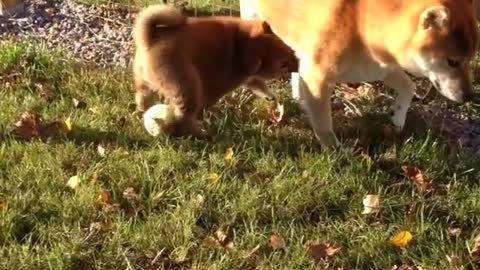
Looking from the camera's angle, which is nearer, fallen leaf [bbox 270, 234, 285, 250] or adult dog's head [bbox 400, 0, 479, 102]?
fallen leaf [bbox 270, 234, 285, 250]

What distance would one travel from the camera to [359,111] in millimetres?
4832

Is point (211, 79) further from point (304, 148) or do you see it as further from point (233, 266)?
point (233, 266)

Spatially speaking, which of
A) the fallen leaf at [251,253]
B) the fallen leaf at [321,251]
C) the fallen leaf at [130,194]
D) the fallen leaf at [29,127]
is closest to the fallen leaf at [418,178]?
the fallen leaf at [321,251]

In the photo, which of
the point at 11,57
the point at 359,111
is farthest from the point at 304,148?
the point at 11,57

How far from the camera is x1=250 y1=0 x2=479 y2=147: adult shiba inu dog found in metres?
4.08

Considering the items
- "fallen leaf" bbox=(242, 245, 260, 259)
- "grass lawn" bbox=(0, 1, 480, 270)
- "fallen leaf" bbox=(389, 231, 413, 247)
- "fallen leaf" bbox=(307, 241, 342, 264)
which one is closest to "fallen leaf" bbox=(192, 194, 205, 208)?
"grass lawn" bbox=(0, 1, 480, 270)

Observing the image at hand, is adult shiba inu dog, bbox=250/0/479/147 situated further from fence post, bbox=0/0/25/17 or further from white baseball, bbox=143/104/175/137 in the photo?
fence post, bbox=0/0/25/17

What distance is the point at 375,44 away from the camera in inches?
168

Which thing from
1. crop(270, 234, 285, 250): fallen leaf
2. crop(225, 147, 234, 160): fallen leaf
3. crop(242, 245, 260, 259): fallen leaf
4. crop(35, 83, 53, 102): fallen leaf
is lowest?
crop(242, 245, 260, 259): fallen leaf

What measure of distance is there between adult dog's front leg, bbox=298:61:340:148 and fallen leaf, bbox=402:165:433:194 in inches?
14.8

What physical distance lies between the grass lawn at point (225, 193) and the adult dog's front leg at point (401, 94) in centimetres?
7

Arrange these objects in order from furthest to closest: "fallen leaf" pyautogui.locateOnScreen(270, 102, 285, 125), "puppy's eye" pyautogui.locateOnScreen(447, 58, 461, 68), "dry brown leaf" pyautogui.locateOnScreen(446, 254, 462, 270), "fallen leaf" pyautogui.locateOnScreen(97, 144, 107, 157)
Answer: "fallen leaf" pyautogui.locateOnScreen(270, 102, 285, 125) → "fallen leaf" pyautogui.locateOnScreen(97, 144, 107, 157) → "puppy's eye" pyautogui.locateOnScreen(447, 58, 461, 68) → "dry brown leaf" pyautogui.locateOnScreen(446, 254, 462, 270)

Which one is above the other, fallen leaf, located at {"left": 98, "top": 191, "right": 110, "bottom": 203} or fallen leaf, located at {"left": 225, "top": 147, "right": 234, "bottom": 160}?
fallen leaf, located at {"left": 225, "top": 147, "right": 234, "bottom": 160}

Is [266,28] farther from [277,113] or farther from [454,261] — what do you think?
[454,261]
